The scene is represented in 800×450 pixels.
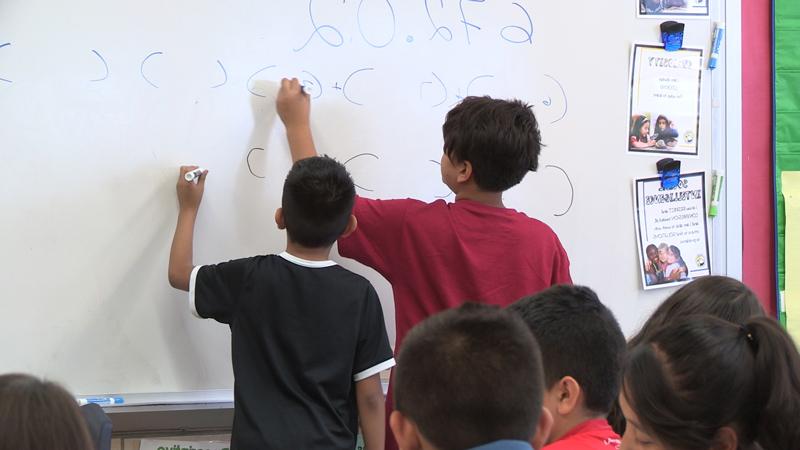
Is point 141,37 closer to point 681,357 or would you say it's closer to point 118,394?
point 118,394

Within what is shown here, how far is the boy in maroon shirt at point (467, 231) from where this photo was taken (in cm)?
187

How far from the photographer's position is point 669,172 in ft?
7.35

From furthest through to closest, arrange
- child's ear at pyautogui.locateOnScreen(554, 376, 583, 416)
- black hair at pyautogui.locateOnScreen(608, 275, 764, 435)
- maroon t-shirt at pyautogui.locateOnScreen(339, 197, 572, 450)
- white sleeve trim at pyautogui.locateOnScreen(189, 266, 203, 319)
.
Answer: maroon t-shirt at pyautogui.locateOnScreen(339, 197, 572, 450) → white sleeve trim at pyautogui.locateOnScreen(189, 266, 203, 319) → black hair at pyautogui.locateOnScreen(608, 275, 764, 435) → child's ear at pyautogui.locateOnScreen(554, 376, 583, 416)

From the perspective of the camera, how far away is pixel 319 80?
2000mm

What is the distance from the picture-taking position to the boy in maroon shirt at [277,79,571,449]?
187 cm

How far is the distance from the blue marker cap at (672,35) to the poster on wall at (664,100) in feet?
0.05

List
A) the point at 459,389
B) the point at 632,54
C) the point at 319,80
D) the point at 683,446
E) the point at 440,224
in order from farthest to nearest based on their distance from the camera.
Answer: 1. the point at 632,54
2. the point at 319,80
3. the point at 440,224
4. the point at 683,446
5. the point at 459,389

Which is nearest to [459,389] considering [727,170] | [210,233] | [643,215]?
[210,233]

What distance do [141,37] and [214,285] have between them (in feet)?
1.87

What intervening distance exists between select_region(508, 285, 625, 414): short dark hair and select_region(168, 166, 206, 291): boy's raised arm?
2.47ft

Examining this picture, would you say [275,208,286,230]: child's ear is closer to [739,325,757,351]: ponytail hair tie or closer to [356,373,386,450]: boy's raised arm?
[356,373,386,450]: boy's raised arm

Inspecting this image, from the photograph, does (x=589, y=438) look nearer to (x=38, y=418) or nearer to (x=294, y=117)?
(x=38, y=418)

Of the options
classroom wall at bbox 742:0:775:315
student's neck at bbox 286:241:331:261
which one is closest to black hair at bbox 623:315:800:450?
student's neck at bbox 286:241:331:261

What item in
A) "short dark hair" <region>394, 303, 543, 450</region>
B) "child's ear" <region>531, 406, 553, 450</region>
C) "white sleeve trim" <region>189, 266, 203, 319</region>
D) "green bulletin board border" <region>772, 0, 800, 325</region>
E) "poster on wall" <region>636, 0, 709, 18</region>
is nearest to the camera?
"short dark hair" <region>394, 303, 543, 450</region>
